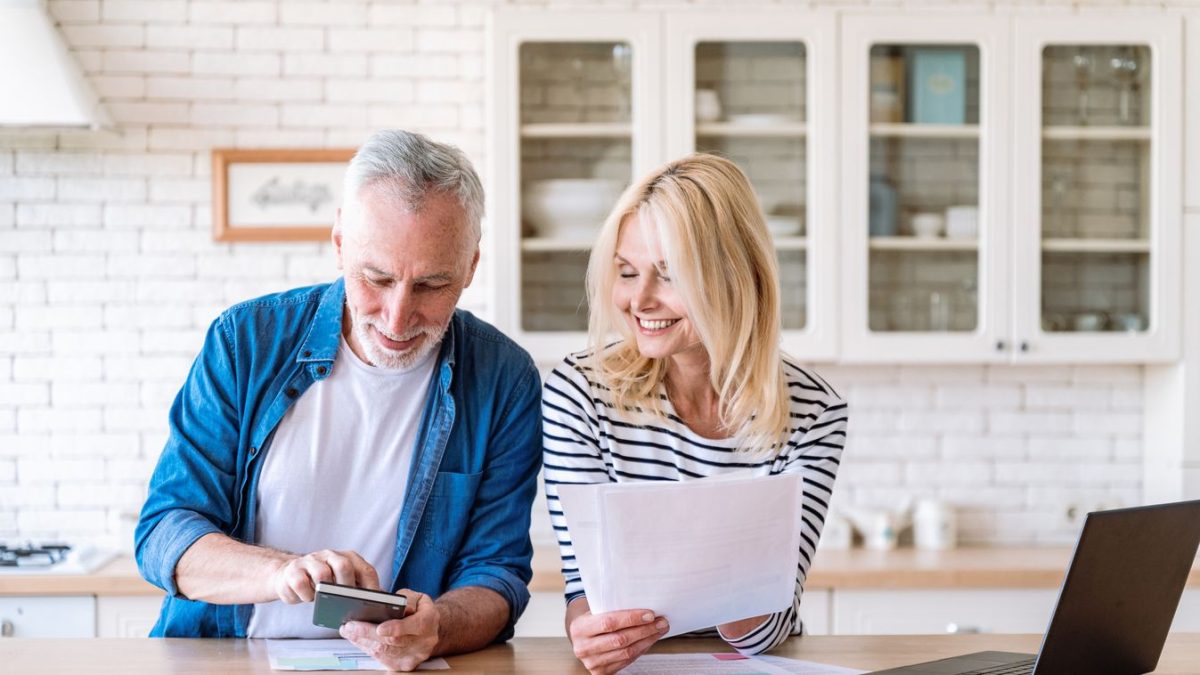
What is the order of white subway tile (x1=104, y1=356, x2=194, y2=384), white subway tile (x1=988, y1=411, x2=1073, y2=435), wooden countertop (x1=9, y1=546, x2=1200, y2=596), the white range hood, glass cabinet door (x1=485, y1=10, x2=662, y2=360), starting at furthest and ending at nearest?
white subway tile (x1=988, y1=411, x2=1073, y2=435), white subway tile (x1=104, y1=356, x2=194, y2=384), glass cabinet door (x1=485, y1=10, x2=662, y2=360), the white range hood, wooden countertop (x1=9, y1=546, x2=1200, y2=596)

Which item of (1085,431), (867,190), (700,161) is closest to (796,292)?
(867,190)

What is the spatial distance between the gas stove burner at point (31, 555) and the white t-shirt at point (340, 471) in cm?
159

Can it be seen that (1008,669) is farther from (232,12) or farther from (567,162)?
(232,12)

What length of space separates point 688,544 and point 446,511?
48cm

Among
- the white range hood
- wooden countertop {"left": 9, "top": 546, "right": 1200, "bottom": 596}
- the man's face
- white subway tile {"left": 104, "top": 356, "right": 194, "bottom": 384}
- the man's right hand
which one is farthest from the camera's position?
white subway tile {"left": 104, "top": 356, "right": 194, "bottom": 384}

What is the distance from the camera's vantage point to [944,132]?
3434 millimetres

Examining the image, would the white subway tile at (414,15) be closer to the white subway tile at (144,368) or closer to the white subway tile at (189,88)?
the white subway tile at (189,88)

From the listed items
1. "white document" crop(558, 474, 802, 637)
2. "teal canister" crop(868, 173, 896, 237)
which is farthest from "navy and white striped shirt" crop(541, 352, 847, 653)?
"teal canister" crop(868, 173, 896, 237)

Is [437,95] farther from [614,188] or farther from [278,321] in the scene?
[278,321]

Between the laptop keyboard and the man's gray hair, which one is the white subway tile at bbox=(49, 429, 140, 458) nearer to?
the man's gray hair

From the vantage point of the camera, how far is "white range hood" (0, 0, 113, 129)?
317 centimetres

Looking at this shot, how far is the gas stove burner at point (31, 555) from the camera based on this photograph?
10.2 ft

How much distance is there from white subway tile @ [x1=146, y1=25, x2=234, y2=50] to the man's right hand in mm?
2330

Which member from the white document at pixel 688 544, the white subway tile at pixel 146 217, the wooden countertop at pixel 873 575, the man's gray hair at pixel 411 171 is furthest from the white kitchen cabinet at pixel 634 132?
the white document at pixel 688 544
